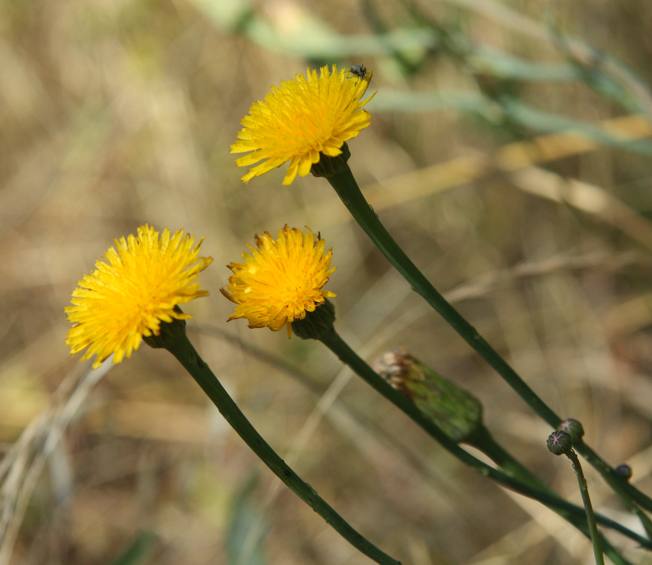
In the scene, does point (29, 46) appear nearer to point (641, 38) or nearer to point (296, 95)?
point (641, 38)

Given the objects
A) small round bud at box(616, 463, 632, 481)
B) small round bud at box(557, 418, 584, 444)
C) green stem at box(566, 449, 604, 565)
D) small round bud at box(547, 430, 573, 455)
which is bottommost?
green stem at box(566, 449, 604, 565)

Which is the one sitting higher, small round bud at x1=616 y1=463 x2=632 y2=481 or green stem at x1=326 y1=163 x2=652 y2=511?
small round bud at x1=616 y1=463 x2=632 y2=481

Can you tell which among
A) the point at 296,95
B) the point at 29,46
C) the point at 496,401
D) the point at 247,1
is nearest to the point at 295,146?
the point at 296,95

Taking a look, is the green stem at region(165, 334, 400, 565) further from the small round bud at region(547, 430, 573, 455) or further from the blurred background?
the blurred background

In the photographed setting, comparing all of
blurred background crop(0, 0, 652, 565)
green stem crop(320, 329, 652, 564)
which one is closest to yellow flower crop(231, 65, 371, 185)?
green stem crop(320, 329, 652, 564)

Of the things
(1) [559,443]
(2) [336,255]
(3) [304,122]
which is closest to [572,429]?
(1) [559,443]

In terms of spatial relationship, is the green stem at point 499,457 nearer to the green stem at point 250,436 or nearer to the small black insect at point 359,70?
the green stem at point 250,436
